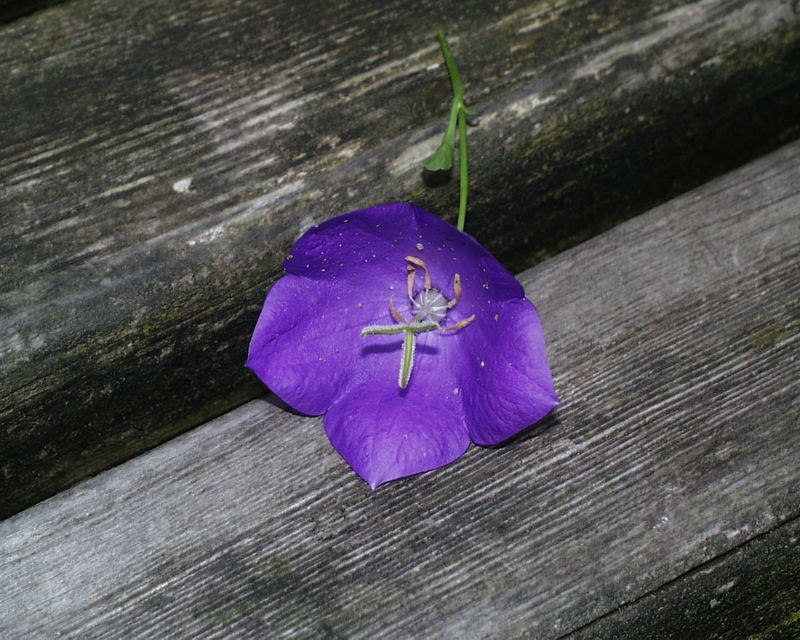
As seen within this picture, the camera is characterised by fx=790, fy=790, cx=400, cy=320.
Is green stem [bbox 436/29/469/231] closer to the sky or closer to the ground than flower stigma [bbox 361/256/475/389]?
closer to the sky

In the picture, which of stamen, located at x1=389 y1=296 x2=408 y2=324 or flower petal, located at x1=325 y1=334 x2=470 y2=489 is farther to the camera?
stamen, located at x1=389 y1=296 x2=408 y2=324

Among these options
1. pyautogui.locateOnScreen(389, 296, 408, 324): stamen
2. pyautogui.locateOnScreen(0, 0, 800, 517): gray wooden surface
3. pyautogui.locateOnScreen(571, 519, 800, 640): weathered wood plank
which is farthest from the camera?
pyautogui.locateOnScreen(389, 296, 408, 324): stamen

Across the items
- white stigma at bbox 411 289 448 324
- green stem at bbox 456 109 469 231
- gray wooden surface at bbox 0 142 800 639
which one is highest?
green stem at bbox 456 109 469 231

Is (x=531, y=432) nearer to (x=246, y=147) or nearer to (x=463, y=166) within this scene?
(x=463, y=166)

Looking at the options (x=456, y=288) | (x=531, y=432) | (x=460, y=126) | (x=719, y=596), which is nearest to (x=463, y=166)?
(x=460, y=126)

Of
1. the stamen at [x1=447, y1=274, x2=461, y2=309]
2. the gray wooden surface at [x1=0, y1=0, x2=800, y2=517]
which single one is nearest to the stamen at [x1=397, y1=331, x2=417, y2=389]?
the stamen at [x1=447, y1=274, x2=461, y2=309]

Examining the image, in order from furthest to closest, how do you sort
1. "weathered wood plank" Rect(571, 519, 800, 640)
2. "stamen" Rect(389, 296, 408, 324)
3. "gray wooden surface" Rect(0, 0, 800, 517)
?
"stamen" Rect(389, 296, 408, 324) < "gray wooden surface" Rect(0, 0, 800, 517) < "weathered wood plank" Rect(571, 519, 800, 640)

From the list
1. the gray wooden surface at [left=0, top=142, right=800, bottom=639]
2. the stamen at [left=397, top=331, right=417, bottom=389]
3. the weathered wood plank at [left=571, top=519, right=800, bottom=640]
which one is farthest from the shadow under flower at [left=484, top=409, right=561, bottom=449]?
the weathered wood plank at [left=571, top=519, right=800, bottom=640]

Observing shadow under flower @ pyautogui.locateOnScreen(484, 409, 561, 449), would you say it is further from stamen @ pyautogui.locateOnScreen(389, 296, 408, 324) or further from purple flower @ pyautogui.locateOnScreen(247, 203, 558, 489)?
stamen @ pyautogui.locateOnScreen(389, 296, 408, 324)

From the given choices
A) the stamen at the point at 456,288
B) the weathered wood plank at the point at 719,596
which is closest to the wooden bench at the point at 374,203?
the weathered wood plank at the point at 719,596
